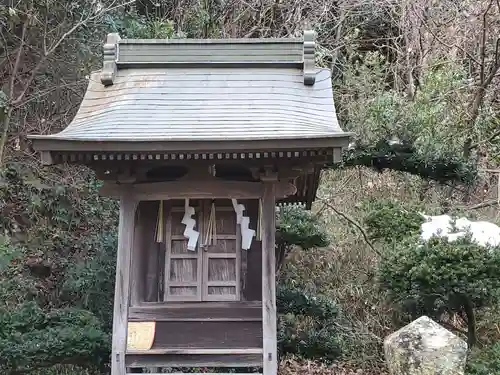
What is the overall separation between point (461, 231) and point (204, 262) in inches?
101

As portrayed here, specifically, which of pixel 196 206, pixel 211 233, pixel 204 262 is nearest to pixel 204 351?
pixel 204 262

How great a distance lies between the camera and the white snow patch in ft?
19.1

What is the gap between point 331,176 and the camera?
10922mm

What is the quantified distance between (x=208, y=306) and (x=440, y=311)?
2.46 m

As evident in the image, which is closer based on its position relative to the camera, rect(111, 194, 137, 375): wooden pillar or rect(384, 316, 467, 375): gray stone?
rect(384, 316, 467, 375): gray stone

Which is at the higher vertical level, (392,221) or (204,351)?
(392,221)

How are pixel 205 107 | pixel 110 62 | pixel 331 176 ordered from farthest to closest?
1. pixel 331 176
2. pixel 110 62
3. pixel 205 107

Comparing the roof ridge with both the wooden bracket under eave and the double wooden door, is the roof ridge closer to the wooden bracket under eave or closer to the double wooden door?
the wooden bracket under eave

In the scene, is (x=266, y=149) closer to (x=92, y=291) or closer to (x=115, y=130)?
(x=115, y=130)

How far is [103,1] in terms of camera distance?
374 inches

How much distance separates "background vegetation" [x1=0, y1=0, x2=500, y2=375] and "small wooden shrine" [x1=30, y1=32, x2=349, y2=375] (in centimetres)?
142

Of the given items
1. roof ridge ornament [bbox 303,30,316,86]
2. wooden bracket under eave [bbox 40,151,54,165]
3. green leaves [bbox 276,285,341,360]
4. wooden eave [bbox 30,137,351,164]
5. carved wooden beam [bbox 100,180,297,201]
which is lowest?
green leaves [bbox 276,285,341,360]

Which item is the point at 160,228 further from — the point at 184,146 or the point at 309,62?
the point at 309,62

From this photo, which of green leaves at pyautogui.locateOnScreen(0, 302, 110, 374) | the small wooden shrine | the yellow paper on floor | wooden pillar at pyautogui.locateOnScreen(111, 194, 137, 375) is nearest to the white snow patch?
the small wooden shrine
